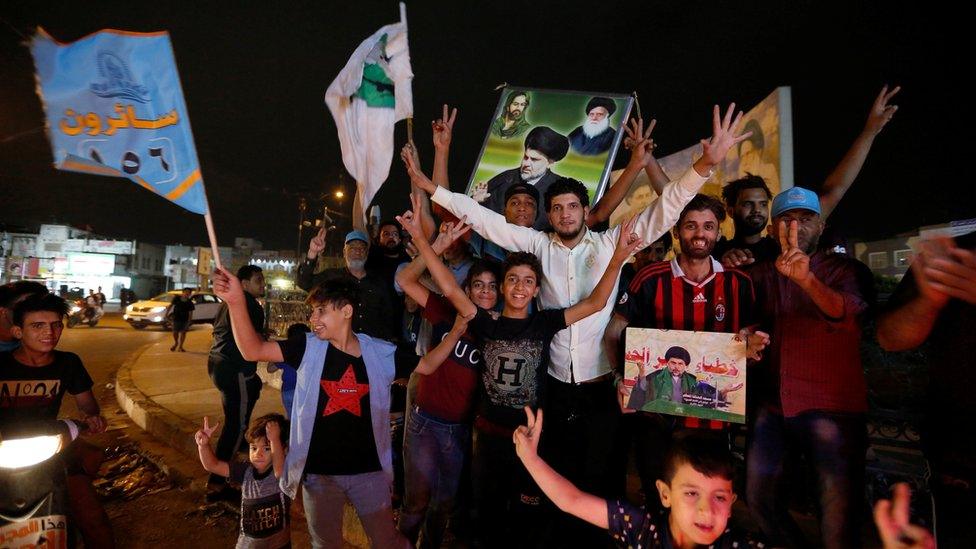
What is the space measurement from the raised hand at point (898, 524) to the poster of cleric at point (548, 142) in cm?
387

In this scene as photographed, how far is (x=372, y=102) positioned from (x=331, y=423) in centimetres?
297

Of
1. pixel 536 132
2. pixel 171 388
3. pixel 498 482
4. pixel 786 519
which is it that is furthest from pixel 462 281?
pixel 171 388

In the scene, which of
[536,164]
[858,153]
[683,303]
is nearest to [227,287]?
[683,303]

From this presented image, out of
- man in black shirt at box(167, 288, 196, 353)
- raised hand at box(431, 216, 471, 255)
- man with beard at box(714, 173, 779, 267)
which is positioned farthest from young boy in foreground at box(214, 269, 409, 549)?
man in black shirt at box(167, 288, 196, 353)

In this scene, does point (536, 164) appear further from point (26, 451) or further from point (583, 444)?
point (26, 451)

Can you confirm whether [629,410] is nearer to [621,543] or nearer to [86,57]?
[621,543]

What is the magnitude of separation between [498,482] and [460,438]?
15.6 inches

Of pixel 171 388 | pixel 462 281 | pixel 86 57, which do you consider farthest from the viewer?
pixel 171 388

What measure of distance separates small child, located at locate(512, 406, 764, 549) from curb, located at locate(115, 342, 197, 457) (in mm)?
5409

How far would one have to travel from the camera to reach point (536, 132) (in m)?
5.39

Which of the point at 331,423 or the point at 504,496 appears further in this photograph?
the point at 504,496

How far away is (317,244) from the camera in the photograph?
4570 millimetres

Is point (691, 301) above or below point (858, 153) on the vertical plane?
below

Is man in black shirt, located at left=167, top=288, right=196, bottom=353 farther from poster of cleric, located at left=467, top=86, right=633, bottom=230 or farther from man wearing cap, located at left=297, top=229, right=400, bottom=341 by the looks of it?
poster of cleric, located at left=467, top=86, right=633, bottom=230
